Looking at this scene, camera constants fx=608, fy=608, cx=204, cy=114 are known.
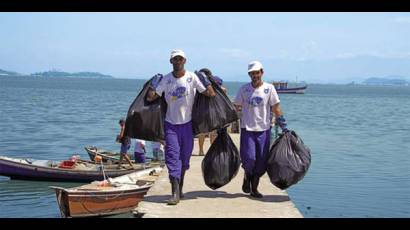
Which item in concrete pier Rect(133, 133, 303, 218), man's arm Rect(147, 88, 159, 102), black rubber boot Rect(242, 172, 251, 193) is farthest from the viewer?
black rubber boot Rect(242, 172, 251, 193)

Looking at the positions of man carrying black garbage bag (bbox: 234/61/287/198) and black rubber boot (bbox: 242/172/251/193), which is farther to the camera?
black rubber boot (bbox: 242/172/251/193)

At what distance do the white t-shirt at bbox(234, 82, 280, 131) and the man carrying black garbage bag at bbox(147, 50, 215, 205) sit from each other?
0.54m

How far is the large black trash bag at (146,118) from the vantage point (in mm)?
7968

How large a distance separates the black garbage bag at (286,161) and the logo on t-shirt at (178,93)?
150 cm

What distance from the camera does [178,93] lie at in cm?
755

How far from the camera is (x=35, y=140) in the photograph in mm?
32375

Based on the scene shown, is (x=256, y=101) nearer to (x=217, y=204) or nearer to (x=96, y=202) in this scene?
(x=217, y=204)

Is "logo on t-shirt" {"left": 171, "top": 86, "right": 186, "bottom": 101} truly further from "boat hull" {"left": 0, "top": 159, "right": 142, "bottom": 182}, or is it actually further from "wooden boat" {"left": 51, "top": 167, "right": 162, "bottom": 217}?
"boat hull" {"left": 0, "top": 159, "right": 142, "bottom": 182}

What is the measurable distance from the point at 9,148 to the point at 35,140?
3487 millimetres

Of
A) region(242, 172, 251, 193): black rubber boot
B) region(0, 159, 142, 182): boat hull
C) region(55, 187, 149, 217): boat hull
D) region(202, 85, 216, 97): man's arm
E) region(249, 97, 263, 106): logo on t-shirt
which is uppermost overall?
region(202, 85, 216, 97): man's arm

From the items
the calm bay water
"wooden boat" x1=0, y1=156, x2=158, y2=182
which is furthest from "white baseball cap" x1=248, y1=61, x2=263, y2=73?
"wooden boat" x1=0, y1=156, x2=158, y2=182

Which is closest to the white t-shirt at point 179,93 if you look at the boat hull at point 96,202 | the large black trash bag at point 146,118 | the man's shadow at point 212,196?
the large black trash bag at point 146,118

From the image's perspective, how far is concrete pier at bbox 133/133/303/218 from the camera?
23.9 feet

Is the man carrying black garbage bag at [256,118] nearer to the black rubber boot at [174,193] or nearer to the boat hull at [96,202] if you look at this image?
the black rubber boot at [174,193]
